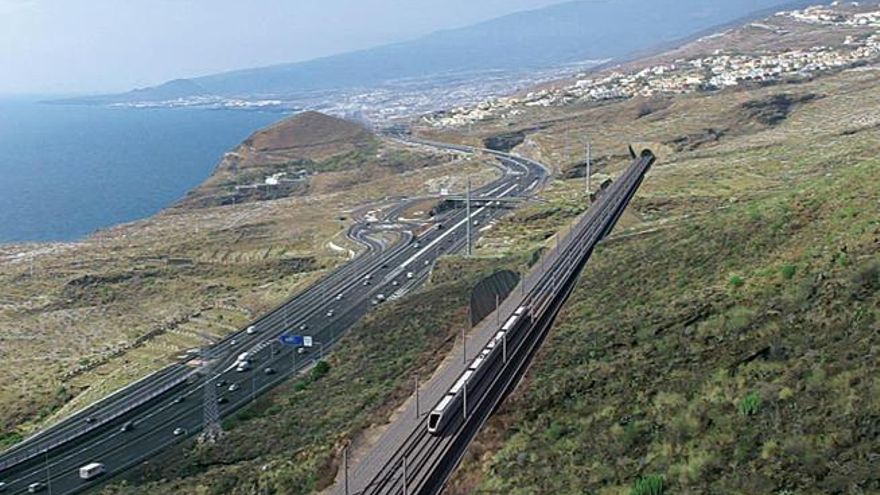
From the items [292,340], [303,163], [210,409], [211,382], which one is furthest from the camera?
[303,163]

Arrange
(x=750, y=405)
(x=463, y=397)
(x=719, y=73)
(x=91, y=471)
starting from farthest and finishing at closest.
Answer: (x=719, y=73), (x=91, y=471), (x=463, y=397), (x=750, y=405)

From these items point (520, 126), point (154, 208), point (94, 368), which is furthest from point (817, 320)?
point (154, 208)

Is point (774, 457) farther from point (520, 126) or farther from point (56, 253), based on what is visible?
point (520, 126)

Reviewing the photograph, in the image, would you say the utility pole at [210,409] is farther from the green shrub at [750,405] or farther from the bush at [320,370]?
the green shrub at [750,405]

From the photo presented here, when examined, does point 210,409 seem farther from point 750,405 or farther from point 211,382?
point 750,405

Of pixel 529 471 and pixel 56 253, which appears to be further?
pixel 56 253

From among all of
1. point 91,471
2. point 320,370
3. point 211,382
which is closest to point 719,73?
point 211,382

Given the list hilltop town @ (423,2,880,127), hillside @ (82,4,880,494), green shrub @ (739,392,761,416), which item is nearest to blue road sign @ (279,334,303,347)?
hillside @ (82,4,880,494)
